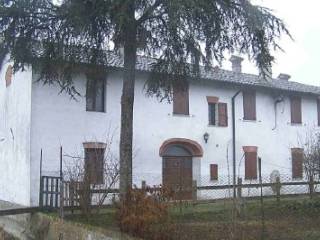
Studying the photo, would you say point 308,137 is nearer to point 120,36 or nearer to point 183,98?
point 183,98

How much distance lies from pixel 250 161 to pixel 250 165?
232 millimetres

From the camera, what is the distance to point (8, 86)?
25406 mm

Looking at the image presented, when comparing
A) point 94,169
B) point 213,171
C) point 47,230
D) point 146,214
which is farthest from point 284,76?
point 146,214

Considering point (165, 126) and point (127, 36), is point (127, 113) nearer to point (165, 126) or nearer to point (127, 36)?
point (127, 36)

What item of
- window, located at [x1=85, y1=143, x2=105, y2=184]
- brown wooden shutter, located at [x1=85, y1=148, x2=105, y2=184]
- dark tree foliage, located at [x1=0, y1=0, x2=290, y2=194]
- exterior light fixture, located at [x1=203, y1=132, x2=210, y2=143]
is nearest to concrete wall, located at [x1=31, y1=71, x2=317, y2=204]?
exterior light fixture, located at [x1=203, y1=132, x2=210, y2=143]

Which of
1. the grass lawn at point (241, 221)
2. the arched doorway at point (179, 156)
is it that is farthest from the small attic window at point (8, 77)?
the grass lawn at point (241, 221)

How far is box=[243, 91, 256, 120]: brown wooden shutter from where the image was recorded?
2806cm

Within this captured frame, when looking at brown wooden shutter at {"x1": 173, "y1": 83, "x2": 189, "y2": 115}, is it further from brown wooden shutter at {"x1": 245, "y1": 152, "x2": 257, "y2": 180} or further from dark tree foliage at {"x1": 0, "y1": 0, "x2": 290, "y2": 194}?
dark tree foliage at {"x1": 0, "y1": 0, "x2": 290, "y2": 194}

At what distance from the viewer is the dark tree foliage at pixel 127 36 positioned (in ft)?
44.7

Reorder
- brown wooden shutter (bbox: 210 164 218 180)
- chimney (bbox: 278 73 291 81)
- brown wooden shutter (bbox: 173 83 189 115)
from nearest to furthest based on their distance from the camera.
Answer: brown wooden shutter (bbox: 173 83 189 115), brown wooden shutter (bbox: 210 164 218 180), chimney (bbox: 278 73 291 81)

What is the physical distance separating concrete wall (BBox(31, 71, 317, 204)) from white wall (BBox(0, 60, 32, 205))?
0.58m

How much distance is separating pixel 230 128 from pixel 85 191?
1355cm

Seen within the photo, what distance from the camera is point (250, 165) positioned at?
28.2m

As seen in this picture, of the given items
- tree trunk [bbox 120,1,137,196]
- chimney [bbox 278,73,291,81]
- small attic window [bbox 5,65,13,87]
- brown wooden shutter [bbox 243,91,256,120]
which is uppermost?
chimney [bbox 278,73,291,81]
